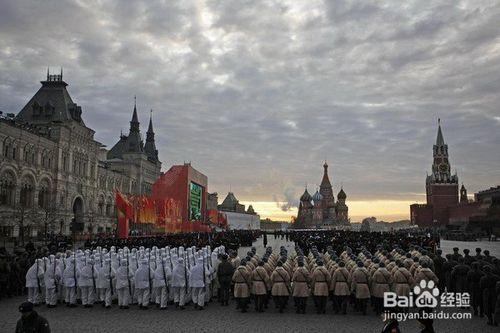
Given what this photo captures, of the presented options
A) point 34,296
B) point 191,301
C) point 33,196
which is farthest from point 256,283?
point 33,196

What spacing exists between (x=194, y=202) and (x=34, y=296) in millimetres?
47658

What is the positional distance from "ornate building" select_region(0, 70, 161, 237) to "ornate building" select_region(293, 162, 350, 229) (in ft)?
319

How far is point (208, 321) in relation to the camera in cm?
1225

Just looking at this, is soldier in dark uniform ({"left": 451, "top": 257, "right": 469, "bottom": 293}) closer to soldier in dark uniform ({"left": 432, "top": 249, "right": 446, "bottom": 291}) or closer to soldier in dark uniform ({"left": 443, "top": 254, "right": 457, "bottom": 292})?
soldier in dark uniform ({"left": 443, "top": 254, "right": 457, "bottom": 292})

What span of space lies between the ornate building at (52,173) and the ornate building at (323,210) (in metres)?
97.3

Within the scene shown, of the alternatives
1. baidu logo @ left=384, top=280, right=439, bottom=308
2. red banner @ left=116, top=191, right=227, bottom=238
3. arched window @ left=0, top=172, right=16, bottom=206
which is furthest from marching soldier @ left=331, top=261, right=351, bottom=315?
arched window @ left=0, top=172, right=16, bottom=206

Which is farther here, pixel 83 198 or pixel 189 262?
pixel 83 198

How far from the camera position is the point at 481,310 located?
12.6 meters

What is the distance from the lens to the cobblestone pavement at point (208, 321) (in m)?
11.3

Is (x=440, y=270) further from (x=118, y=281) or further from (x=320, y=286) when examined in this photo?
(x=118, y=281)

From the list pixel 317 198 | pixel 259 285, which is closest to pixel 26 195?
pixel 259 285

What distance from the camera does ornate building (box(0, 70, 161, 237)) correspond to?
44.0 m

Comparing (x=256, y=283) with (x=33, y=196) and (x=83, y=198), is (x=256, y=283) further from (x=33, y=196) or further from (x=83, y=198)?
(x=83, y=198)

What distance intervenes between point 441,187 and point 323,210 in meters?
48.2
